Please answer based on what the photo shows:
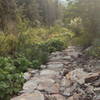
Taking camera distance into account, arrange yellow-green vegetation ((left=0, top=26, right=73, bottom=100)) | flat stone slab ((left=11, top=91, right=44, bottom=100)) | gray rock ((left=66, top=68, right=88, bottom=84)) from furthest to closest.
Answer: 1. gray rock ((left=66, top=68, right=88, bottom=84))
2. yellow-green vegetation ((left=0, top=26, right=73, bottom=100))
3. flat stone slab ((left=11, top=91, right=44, bottom=100))

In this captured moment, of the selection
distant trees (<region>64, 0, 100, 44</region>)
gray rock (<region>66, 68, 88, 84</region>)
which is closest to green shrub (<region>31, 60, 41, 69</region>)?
gray rock (<region>66, 68, 88, 84</region>)

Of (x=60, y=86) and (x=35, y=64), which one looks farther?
(x=35, y=64)

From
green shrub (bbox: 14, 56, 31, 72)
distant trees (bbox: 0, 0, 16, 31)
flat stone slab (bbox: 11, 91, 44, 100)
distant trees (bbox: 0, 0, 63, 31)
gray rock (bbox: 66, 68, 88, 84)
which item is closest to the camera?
flat stone slab (bbox: 11, 91, 44, 100)

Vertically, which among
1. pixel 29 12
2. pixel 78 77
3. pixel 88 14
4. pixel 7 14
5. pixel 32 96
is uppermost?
pixel 29 12

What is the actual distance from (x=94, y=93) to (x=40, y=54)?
10.5 ft

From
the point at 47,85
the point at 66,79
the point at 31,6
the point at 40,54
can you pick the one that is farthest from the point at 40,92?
the point at 31,6

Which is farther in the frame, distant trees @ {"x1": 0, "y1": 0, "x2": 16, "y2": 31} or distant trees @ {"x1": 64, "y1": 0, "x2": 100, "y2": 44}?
distant trees @ {"x1": 0, "y1": 0, "x2": 16, "y2": 31}

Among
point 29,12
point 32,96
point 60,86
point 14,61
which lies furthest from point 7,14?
point 29,12

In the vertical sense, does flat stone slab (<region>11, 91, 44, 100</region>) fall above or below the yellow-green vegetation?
below

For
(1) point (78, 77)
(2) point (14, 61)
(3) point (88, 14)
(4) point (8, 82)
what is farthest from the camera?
(3) point (88, 14)

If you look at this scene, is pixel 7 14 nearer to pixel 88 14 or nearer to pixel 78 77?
pixel 88 14

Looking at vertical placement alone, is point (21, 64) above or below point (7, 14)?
below

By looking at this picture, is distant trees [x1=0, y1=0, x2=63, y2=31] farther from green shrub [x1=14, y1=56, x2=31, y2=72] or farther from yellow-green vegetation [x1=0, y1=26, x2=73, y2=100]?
green shrub [x1=14, y1=56, x2=31, y2=72]

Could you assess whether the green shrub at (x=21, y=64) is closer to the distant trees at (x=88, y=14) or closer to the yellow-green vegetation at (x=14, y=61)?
the yellow-green vegetation at (x=14, y=61)
